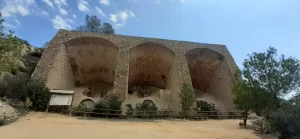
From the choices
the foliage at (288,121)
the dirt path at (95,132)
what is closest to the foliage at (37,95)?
the dirt path at (95,132)

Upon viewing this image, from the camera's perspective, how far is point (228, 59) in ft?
62.2

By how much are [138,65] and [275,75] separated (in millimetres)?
12285

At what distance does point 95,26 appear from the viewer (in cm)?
2508

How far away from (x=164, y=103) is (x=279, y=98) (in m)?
10.2

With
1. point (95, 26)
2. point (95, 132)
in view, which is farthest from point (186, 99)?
point (95, 26)

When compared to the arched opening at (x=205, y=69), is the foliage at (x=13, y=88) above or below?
below

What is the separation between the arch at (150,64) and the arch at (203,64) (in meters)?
2.06

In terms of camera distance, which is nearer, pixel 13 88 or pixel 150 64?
pixel 13 88

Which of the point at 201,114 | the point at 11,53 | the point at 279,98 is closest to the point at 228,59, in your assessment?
the point at 201,114

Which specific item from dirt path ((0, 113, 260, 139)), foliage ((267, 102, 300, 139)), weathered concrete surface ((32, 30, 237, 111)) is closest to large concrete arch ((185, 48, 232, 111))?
weathered concrete surface ((32, 30, 237, 111))

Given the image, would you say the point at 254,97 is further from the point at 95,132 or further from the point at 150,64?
the point at 150,64

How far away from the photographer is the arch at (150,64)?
1869 cm

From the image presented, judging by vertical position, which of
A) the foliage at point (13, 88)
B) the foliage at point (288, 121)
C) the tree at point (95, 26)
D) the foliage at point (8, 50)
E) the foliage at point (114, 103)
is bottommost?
the foliage at point (288, 121)

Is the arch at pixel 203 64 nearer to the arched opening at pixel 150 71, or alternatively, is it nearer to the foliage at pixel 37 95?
the arched opening at pixel 150 71
